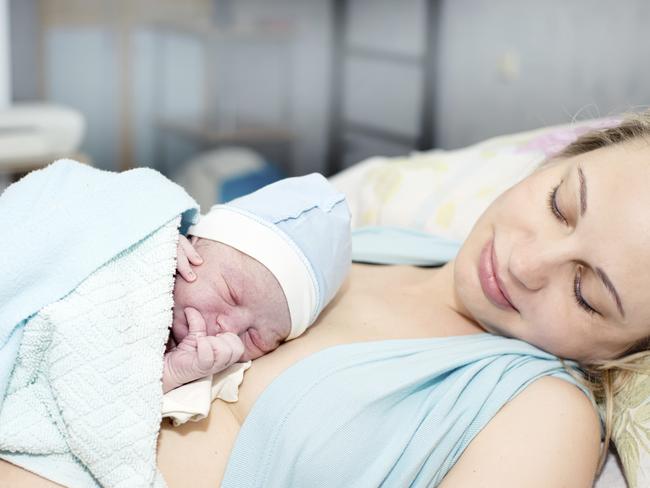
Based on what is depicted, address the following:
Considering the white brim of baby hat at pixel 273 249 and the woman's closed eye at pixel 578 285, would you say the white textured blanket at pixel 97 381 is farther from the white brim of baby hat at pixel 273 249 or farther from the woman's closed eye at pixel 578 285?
the woman's closed eye at pixel 578 285

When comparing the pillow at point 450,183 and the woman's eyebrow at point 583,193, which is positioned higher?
the woman's eyebrow at point 583,193

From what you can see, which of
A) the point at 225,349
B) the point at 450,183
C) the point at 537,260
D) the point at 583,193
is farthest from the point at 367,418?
the point at 450,183

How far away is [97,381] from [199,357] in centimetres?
12

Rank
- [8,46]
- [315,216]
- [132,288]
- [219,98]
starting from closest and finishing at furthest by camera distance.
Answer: [132,288] → [315,216] → [8,46] → [219,98]

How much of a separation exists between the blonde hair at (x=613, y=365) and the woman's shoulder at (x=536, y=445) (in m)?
0.09

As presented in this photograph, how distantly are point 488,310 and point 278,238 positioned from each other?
0.33 m

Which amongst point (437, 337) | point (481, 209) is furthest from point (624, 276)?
point (481, 209)

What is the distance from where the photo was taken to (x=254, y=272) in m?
1.03

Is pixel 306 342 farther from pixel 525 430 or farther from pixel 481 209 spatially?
pixel 481 209

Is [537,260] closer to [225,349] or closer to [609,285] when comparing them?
[609,285]

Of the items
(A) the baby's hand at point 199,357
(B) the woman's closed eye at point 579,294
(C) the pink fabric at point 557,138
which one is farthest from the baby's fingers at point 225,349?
(C) the pink fabric at point 557,138

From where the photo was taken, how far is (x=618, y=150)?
3.58ft

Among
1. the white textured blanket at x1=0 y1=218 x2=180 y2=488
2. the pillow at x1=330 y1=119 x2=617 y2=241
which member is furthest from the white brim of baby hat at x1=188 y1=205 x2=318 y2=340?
the pillow at x1=330 y1=119 x2=617 y2=241

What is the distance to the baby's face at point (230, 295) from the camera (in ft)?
3.37
